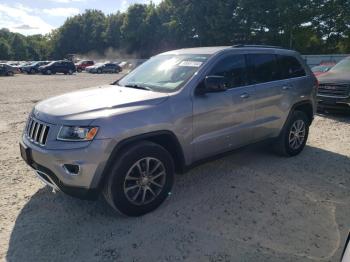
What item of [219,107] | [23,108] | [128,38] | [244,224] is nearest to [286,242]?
[244,224]

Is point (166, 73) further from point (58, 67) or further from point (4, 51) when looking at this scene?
point (4, 51)

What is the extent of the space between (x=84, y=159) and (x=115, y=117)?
51 cm

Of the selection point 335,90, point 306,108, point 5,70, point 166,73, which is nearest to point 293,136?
point 306,108

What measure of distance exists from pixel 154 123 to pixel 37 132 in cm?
125

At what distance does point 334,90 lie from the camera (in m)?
8.91

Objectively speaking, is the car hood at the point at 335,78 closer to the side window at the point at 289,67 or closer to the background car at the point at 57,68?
the side window at the point at 289,67

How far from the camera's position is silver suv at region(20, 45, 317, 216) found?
3229mm

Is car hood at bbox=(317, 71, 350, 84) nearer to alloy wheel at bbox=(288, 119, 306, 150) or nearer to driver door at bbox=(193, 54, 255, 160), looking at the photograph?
alloy wheel at bbox=(288, 119, 306, 150)

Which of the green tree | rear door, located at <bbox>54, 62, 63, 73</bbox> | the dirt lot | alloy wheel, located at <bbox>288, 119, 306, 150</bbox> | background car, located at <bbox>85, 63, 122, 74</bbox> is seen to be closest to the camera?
the dirt lot

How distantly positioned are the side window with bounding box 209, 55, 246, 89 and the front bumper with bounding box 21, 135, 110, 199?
1.84m

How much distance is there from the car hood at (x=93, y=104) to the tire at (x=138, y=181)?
17.1 inches

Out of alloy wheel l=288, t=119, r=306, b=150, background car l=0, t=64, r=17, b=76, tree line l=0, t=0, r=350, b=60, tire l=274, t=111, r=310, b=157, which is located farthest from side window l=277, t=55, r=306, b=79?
tree line l=0, t=0, r=350, b=60

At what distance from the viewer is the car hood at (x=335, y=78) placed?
8.80 metres

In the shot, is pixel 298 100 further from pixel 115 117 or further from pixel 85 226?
pixel 85 226
